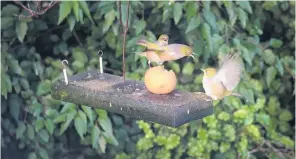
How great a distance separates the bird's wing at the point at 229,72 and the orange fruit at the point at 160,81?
0.40ft

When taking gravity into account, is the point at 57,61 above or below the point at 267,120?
above

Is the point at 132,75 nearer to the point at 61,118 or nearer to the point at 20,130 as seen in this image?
the point at 61,118

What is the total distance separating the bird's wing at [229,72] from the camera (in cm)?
133

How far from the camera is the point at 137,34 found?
2.14m

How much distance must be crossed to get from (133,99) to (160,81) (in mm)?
88

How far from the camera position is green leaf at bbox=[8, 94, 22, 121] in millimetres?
2223

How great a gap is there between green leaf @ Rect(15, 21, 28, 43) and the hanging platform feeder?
679mm

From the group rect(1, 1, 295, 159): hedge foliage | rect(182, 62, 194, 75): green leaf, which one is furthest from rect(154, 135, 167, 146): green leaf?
rect(182, 62, 194, 75): green leaf

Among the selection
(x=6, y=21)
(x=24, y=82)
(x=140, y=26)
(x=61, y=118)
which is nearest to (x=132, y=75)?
(x=140, y=26)

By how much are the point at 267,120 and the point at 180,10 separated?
0.68m

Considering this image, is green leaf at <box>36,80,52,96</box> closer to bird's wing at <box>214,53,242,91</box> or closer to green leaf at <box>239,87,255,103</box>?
green leaf at <box>239,87,255,103</box>

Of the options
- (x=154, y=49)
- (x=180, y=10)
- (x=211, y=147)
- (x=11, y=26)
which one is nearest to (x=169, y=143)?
(x=211, y=147)

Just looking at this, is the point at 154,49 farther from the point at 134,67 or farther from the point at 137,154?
the point at 137,154

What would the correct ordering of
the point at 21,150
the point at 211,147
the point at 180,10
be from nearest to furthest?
the point at 180,10, the point at 211,147, the point at 21,150
